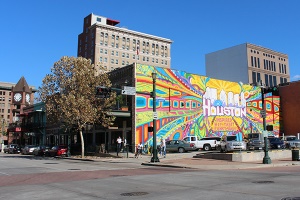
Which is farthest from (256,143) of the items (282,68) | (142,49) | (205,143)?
(282,68)

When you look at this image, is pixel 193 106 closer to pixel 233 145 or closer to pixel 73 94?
pixel 233 145

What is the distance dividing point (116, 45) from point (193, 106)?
90612 mm

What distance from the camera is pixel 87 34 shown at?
431ft

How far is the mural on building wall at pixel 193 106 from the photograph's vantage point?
3838 centimetres

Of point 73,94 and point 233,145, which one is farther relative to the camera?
point 73,94

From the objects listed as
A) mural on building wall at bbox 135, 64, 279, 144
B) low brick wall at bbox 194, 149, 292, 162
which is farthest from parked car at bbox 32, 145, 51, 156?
low brick wall at bbox 194, 149, 292, 162

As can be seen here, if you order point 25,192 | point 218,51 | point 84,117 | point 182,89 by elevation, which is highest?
point 218,51

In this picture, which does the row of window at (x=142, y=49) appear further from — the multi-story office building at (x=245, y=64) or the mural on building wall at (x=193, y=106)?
the mural on building wall at (x=193, y=106)

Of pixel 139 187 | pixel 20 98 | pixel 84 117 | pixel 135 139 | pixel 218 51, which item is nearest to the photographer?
pixel 139 187

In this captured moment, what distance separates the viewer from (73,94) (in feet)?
108

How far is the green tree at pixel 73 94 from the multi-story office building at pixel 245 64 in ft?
308

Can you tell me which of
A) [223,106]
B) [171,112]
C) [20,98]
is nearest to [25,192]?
[171,112]

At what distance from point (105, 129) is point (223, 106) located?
1763cm

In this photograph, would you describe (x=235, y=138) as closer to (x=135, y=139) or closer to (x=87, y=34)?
(x=135, y=139)
